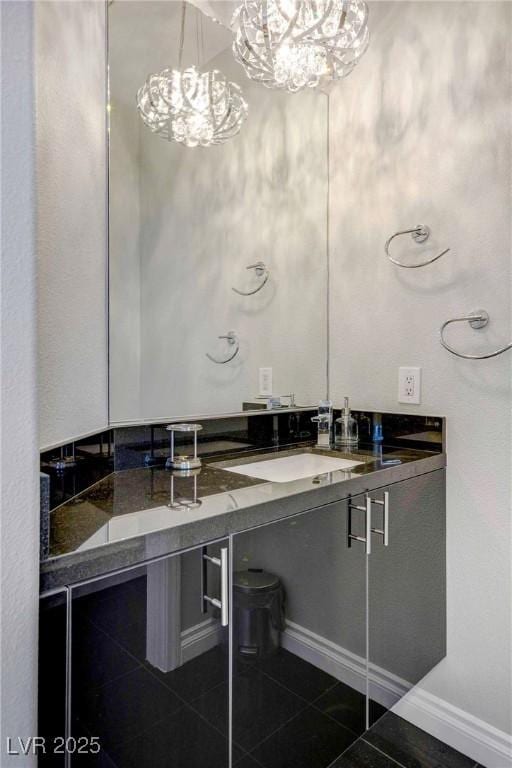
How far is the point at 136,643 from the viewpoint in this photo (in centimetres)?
79

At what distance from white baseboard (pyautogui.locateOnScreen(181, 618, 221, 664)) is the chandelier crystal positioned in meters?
1.34

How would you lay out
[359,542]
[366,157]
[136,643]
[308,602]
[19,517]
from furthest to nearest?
[366,157]
[359,542]
[308,602]
[136,643]
[19,517]

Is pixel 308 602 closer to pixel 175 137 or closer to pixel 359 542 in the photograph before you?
pixel 359 542

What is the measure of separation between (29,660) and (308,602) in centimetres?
63

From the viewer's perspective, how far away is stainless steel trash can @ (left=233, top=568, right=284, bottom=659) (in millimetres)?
925

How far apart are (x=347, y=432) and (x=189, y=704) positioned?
1061 millimetres

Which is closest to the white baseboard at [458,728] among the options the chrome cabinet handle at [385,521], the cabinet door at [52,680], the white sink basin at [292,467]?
the chrome cabinet handle at [385,521]

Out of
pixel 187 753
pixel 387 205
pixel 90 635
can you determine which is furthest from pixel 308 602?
pixel 387 205

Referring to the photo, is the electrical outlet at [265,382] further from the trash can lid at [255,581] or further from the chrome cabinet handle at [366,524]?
the trash can lid at [255,581]

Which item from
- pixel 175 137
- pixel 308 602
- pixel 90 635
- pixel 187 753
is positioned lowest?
pixel 187 753

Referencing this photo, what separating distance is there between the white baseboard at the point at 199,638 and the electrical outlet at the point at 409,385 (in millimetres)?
1049

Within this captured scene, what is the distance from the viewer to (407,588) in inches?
54.1

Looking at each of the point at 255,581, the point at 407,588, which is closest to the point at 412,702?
the point at 407,588

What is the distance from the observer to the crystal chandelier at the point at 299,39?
129 centimetres
